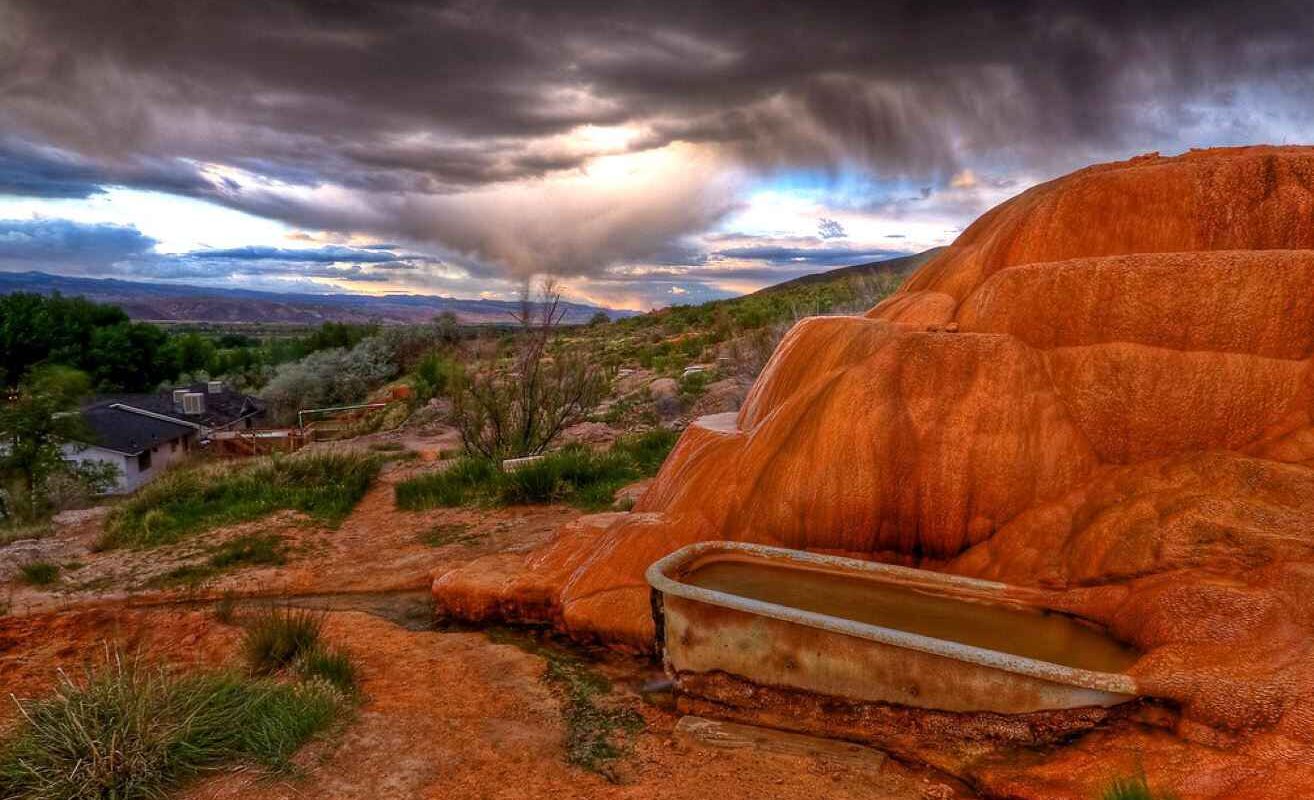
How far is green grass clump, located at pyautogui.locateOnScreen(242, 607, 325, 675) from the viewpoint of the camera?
5914 mm

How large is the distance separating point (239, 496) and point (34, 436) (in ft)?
43.5

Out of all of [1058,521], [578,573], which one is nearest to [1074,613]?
[1058,521]

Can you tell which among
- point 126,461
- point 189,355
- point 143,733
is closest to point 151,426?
point 126,461

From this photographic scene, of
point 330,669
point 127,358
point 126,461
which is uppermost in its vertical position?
point 330,669

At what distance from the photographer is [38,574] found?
910 centimetres

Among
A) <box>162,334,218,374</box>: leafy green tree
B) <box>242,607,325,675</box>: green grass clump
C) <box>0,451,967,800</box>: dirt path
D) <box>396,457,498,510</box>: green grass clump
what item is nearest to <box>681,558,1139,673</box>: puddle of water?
<box>0,451,967,800</box>: dirt path

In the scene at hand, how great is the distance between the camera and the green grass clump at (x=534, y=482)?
11555 millimetres

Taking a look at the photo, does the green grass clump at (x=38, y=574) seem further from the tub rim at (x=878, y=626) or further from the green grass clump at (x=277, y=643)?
the tub rim at (x=878, y=626)

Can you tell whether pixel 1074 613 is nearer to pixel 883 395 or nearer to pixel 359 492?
pixel 883 395

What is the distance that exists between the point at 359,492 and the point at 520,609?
6.61 m

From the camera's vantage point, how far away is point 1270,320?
543cm

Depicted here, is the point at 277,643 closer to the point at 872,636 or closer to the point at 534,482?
the point at 872,636

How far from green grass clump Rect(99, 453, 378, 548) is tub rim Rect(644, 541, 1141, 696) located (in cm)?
736

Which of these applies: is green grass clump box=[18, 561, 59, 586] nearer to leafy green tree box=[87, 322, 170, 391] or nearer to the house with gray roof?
the house with gray roof
